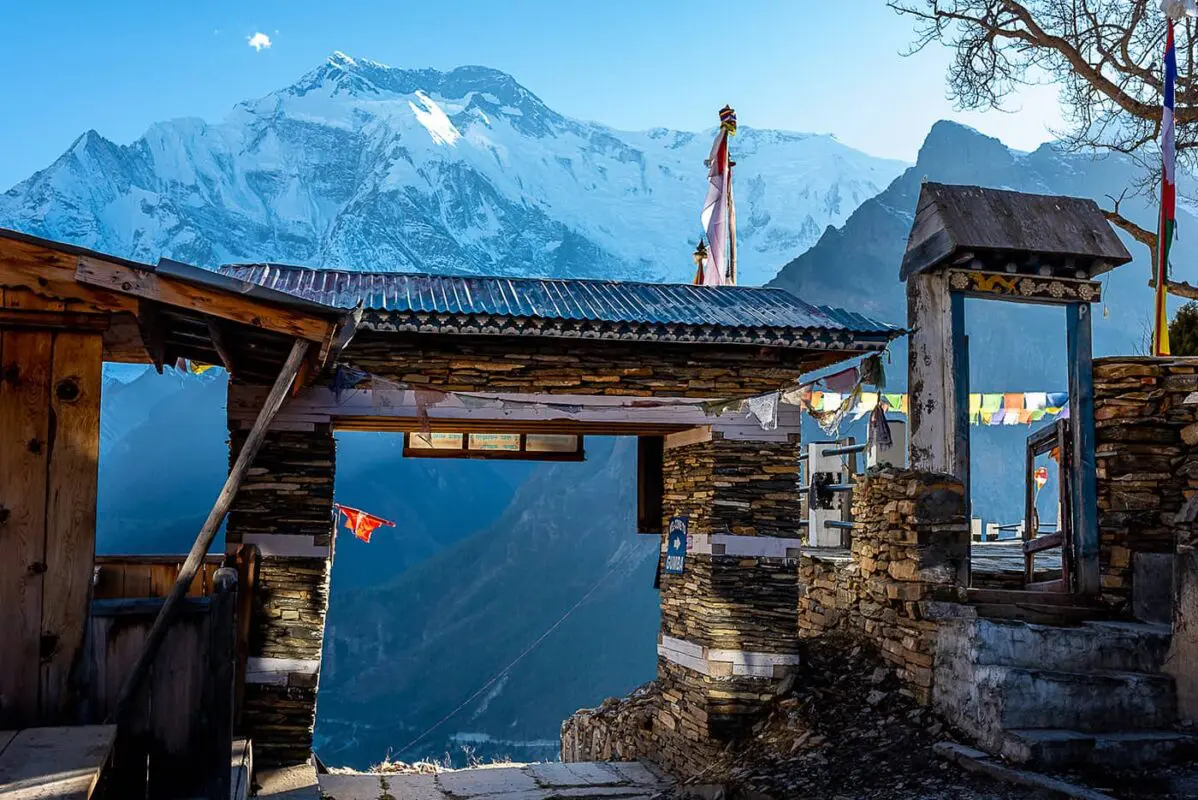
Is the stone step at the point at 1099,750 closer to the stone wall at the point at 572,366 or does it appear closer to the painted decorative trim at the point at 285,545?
the stone wall at the point at 572,366

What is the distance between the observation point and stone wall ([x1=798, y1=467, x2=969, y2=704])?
27.1 feet

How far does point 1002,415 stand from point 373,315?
11904 mm

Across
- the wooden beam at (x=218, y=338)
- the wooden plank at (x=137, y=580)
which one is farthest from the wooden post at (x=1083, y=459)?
the wooden plank at (x=137, y=580)

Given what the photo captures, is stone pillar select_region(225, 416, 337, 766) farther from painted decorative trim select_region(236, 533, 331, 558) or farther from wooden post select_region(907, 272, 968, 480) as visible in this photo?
wooden post select_region(907, 272, 968, 480)

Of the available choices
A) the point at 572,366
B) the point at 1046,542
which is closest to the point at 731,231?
the point at 572,366

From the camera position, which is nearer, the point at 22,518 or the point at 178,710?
the point at 22,518

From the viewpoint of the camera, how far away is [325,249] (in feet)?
380

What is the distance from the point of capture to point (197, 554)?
4793 mm

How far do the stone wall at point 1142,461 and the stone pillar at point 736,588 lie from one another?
10.2ft

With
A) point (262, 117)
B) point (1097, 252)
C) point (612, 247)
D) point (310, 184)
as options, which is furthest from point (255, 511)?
point (262, 117)

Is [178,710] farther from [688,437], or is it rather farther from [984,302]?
[984,302]

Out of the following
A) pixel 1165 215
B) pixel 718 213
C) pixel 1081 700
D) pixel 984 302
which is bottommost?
pixel 1081 700

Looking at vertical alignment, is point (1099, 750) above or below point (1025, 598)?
below

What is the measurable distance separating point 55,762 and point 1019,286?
827 centimetres
